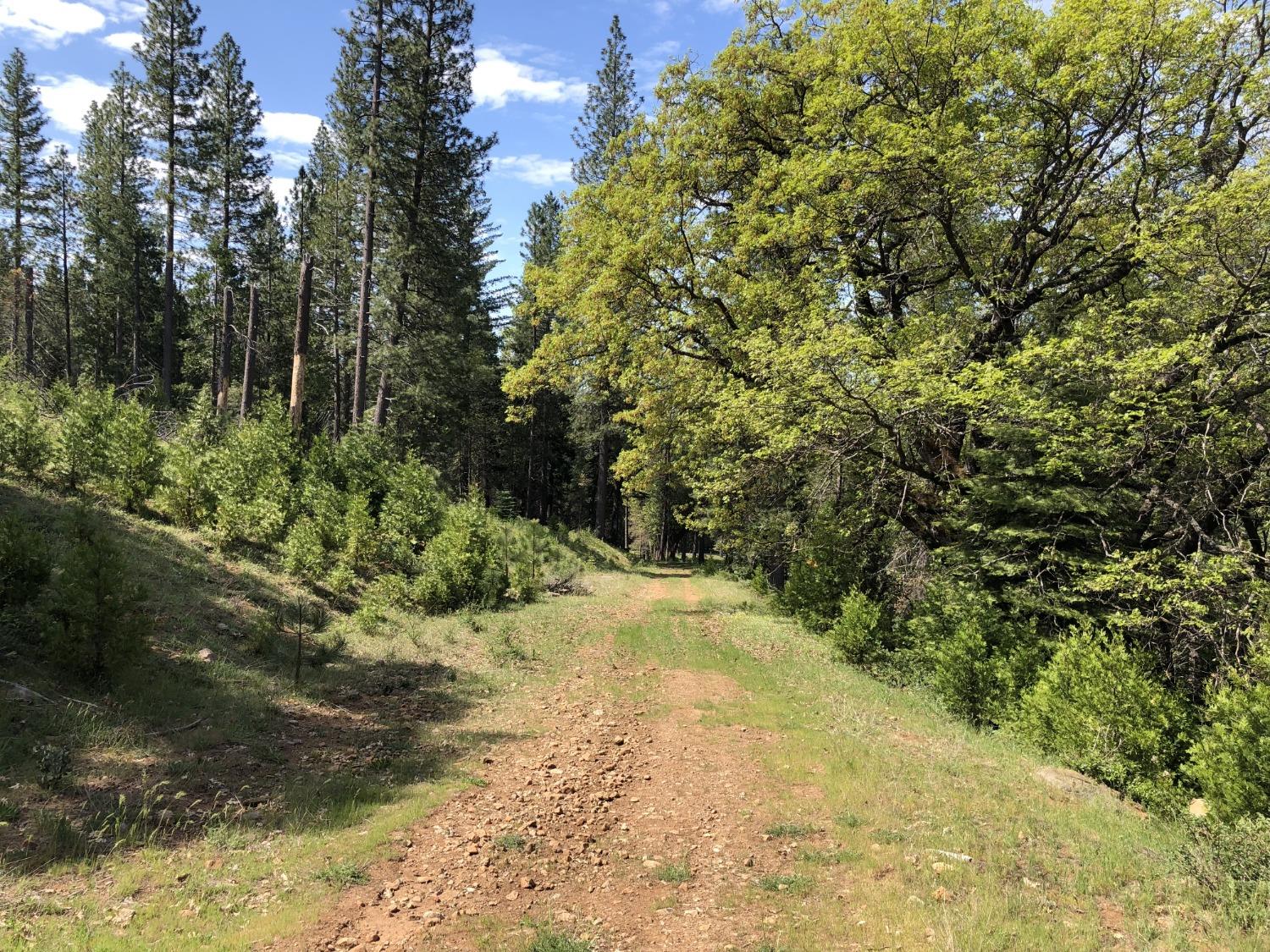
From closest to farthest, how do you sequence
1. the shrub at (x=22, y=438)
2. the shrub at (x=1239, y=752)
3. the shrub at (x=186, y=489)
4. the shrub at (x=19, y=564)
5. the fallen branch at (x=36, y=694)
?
the shrub at (x=1239, y=752)
the fallen branch at (x=36, y=694)
the shrub at (x=19, y=564)
the shrub at (x=22, y=438)
the shrub at (x=186, y=489)

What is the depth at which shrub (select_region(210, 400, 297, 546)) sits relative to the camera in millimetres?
12508

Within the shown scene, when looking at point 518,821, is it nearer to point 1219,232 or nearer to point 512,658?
point 512,658

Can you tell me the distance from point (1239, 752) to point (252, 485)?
1697 centimetres

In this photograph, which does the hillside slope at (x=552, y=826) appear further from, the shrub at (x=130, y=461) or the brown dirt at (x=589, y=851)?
the shrub at (x=130, y=461)

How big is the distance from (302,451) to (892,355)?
52.5ft

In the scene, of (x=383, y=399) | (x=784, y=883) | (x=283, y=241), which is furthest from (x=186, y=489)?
(x=283, y=241)

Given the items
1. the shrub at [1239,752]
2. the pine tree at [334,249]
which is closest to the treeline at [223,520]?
the pine tree at [334,249]

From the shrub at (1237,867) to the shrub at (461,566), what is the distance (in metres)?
12.9

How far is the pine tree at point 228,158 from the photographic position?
2927cm

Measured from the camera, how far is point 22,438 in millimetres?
11039

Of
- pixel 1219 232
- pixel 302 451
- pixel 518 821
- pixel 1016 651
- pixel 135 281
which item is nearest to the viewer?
pixel 518 821

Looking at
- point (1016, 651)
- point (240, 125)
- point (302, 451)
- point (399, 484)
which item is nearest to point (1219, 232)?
point (1016, 651)

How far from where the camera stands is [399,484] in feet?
52.1

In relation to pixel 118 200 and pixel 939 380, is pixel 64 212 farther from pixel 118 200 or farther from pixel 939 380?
pixel 939 380
